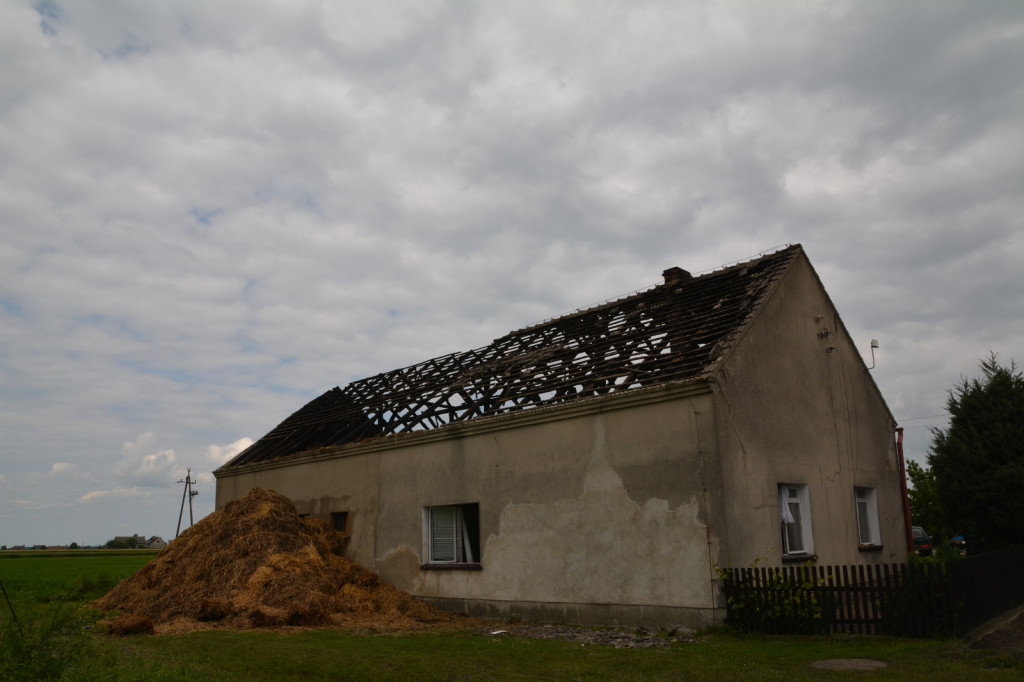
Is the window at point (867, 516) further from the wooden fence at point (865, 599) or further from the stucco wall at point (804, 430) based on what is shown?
the wooden fence at point (865, 599)

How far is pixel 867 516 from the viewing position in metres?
16.1

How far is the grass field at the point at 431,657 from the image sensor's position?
7141mm

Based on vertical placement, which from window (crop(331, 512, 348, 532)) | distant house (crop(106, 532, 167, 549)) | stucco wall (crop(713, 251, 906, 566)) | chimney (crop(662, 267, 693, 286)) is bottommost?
distant house (crop(106, 532, 167, 549))

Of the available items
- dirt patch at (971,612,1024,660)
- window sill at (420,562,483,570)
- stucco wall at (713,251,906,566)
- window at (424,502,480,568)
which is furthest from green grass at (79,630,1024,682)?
window at (424,502,480,568)

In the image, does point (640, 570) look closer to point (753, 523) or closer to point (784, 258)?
point (753, 523)

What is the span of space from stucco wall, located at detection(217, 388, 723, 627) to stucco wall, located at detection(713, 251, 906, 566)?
634 mm

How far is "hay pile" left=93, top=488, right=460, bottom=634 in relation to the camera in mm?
14477

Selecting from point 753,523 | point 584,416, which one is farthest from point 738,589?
point 584,416

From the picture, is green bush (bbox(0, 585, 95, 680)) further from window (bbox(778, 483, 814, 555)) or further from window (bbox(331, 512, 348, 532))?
window (bbox(331, 512, 348, 532))

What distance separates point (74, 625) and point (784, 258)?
1452cm

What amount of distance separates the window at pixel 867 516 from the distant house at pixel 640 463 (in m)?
0.05

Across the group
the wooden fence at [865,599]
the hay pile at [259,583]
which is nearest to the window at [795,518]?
the wooden fence at [865,599]

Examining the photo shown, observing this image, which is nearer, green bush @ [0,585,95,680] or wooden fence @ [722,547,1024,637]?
green bush @ [0,585,95,680]

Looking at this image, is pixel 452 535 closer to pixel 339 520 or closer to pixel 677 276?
pixel 339 520
